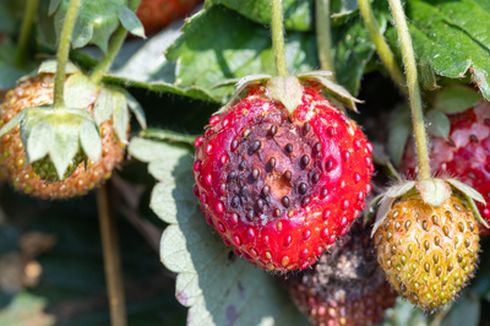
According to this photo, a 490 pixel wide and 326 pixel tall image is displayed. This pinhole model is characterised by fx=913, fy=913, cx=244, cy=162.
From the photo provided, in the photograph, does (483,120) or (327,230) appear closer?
(327,230)

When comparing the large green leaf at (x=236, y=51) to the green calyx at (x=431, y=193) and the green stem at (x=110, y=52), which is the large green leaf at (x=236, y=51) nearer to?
the green stem at (x=110, y=52)

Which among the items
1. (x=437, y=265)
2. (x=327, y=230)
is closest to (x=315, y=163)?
(x=327, y=230)

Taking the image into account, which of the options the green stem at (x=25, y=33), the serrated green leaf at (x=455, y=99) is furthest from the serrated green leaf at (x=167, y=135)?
the serrated green leaf at (x=455, y=99)

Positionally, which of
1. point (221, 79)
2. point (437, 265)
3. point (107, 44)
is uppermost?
point (107, 44)

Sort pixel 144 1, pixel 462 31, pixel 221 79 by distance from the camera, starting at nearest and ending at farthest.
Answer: pixel 462 31, pixel 221 79, pixel 144 1

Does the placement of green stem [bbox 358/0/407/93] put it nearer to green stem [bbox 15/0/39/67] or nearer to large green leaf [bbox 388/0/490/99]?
large green leaf [bbox 388/0/490/99]

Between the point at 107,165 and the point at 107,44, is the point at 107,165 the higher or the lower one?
the lower one

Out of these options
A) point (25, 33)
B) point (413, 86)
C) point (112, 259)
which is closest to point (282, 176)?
point (413, 86)

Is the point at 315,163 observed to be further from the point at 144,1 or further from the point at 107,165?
the point at 144,1
